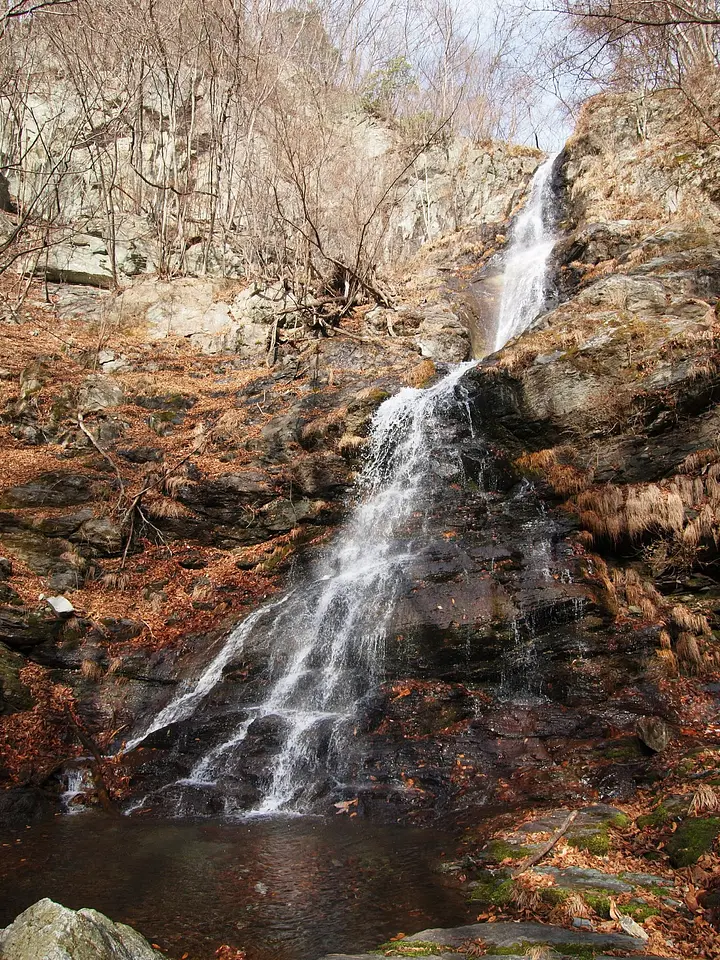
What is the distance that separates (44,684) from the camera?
8.06m

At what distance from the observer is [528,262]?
17906 millimetres

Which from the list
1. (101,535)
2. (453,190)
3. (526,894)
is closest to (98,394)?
(101,535)

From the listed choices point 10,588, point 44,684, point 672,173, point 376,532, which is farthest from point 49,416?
point 672,173

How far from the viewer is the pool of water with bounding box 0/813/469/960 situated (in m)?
4.07

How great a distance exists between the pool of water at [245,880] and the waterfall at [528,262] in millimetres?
12359

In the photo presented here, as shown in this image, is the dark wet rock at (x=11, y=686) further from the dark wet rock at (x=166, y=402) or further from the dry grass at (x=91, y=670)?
the dark wet rock at (x=166, y=402)

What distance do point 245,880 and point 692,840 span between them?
11.4 feet

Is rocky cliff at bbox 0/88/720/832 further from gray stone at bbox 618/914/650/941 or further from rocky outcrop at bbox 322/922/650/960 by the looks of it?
rocky outcrop at bbox 322/922/650/960

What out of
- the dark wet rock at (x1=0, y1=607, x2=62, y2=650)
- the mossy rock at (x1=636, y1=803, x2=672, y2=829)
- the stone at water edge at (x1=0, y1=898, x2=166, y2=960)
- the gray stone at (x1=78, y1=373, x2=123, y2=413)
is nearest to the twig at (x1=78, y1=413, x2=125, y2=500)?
the gray stone at (x1=78, y1=373, x2=123, y2=413)

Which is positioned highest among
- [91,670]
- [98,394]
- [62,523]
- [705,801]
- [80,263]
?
[80,263]

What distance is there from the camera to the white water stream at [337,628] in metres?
6.96

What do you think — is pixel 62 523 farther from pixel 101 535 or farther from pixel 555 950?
pixel 555 950

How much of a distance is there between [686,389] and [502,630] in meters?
4.73

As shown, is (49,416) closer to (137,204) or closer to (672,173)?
(137,204)
